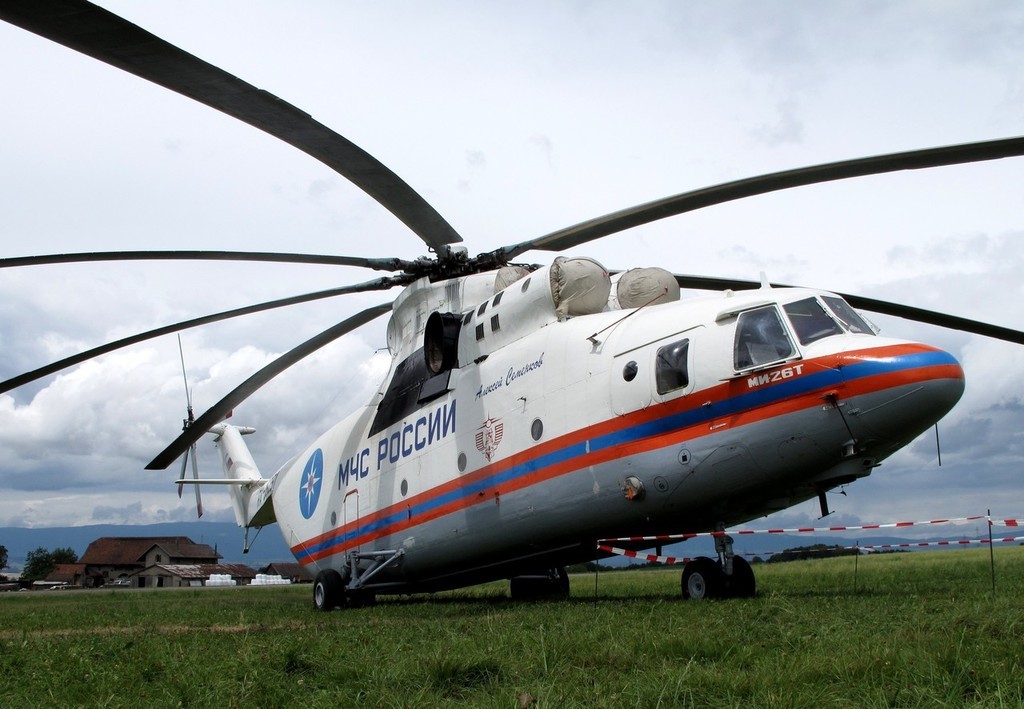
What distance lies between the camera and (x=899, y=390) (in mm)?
8766

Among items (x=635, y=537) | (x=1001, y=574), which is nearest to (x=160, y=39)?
(x=635, y=537)

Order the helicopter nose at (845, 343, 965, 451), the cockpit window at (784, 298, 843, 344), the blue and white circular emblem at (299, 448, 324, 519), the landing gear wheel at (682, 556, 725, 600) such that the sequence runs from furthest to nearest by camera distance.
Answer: the blue and white circular emblem at (299, 448, 324, 519) < the landing gear wheel at (682, 556, 725, 600) < the cockpit window at (784, 298, 843, 344) < the helicopter nose at (845, 343, 965, 451)

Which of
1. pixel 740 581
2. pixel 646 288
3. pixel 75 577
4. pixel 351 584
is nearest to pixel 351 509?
pixel 351 584

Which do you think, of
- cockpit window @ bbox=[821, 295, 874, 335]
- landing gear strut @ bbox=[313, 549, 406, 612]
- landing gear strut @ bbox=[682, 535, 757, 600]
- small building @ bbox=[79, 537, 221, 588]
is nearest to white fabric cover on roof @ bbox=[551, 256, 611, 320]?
cockpit window @ bbox=[821, 295, 874, 335]

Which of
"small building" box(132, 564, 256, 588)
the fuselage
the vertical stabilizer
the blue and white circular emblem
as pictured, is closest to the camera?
the fuselage

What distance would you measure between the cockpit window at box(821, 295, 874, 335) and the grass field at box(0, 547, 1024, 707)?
294 centimetres

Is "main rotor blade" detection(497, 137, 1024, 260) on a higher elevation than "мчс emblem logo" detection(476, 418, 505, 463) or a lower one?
higher

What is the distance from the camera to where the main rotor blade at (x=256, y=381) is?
1509cm

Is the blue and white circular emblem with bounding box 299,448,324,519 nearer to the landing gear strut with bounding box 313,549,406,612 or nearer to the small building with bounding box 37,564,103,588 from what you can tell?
the landing gear strut with bounding box 313,549,406,612

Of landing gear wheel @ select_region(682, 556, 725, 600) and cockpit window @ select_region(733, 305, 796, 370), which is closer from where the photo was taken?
cockpit window @ select_region(733, 305, 796, 370)

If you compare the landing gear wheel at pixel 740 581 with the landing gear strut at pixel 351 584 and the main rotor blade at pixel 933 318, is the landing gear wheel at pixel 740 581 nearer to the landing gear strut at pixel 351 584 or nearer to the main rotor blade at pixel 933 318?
the main rotor blade at pixel 933 318

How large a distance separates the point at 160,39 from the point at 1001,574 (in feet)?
45.2

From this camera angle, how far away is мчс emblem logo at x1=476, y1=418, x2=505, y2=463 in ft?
40.7

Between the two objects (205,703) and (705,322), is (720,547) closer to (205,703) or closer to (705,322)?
(705,322)
